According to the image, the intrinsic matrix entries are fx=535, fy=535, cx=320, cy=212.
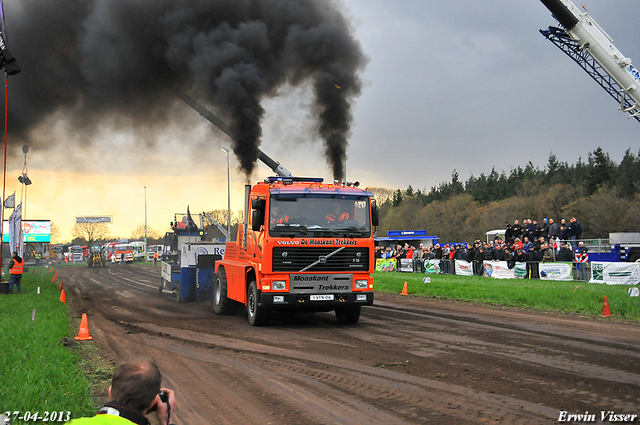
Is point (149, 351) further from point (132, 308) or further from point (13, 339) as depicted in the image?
point (132, 308)

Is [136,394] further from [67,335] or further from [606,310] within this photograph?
[606,310]

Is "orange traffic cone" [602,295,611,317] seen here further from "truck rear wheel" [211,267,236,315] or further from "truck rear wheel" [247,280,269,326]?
"truck rear wheel" [211,267,236,315]

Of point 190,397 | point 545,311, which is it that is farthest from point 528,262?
point 190,397

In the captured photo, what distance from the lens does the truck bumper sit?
10797 mm

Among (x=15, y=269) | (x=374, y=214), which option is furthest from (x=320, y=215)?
(x=15, y=269)

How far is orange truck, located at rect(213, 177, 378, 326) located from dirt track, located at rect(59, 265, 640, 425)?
0.65 metres

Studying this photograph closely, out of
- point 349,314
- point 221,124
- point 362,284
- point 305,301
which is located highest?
point 221,124

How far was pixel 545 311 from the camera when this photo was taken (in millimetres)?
13914

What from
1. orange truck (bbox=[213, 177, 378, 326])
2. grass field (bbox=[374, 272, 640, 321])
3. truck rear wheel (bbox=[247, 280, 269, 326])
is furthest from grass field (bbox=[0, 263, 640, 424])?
orange truck (bbox=[213, 177, 378, 326])

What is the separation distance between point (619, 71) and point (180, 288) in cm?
2495

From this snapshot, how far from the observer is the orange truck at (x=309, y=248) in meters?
10.8

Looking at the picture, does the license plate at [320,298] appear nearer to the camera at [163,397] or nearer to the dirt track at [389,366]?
the dirt track at [389,366]

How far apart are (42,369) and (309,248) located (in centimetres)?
545

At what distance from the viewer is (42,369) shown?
6625 mm
